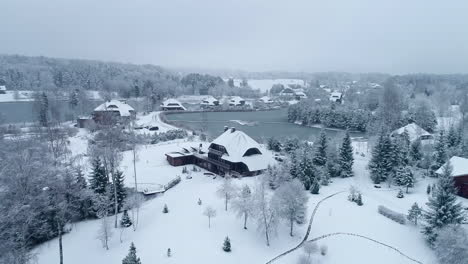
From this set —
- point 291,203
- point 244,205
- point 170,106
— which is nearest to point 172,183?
point 244,205

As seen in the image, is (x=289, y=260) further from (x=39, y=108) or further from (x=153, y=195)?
(x=39, y=108)

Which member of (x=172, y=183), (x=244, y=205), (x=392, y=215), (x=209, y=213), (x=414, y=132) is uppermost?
(x=414, y=132)

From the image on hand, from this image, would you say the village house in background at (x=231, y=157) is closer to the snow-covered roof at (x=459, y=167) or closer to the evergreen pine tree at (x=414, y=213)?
the evergreen pine tree at (x=414, y=213)

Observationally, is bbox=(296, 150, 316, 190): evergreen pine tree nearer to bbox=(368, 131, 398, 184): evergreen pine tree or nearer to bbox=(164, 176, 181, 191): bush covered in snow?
bbox=(368, 131, 398, 184): evergreen pine tree

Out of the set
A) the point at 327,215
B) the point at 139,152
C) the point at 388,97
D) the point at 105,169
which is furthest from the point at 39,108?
the point at 388,97

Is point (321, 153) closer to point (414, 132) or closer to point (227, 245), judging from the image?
point (227, 245)

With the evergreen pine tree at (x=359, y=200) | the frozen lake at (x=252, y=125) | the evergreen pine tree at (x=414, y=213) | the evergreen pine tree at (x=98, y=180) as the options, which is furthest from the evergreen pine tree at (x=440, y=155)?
the evergreen pine tree at (x=98, y=180)

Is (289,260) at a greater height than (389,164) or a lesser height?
lesser
